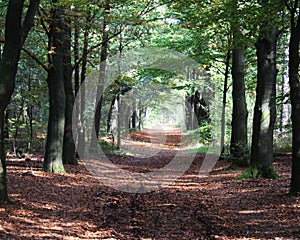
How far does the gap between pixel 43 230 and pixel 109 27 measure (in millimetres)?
14545

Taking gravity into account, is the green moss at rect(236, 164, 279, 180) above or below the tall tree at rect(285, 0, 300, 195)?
below

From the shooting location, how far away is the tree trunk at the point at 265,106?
1178 centimetres

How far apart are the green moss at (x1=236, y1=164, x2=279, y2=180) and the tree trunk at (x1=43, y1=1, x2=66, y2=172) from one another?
6.54m

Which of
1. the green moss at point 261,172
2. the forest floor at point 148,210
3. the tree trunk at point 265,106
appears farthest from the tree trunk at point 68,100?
the green moss at point 261,172

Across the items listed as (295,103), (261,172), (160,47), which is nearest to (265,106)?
(261,172)

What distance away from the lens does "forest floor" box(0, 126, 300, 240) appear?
21.6 ft

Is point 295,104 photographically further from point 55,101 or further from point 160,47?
point 160,47

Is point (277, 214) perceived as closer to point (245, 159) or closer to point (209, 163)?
point (245, 159)

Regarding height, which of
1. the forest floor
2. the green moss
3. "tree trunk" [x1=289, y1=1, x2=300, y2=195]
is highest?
"tree trunk" [x1=289, y1=1, x2=300, y2=195]

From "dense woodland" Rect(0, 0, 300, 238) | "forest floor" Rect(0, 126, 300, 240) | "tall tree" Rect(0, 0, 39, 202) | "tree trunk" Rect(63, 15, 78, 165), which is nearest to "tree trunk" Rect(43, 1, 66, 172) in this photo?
"dense woodland" Rect(0, 0, 300, 238)

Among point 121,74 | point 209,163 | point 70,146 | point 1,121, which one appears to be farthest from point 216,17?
point 121,74

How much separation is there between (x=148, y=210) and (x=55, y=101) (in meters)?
6.37

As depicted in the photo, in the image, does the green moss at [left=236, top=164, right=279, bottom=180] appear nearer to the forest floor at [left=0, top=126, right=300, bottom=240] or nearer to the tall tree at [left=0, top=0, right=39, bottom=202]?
the forest floor at [left=0, top=126, right=300, bottom=240]

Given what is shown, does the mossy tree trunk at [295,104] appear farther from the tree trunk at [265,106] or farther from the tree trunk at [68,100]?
the tree trunk at [68,100]
